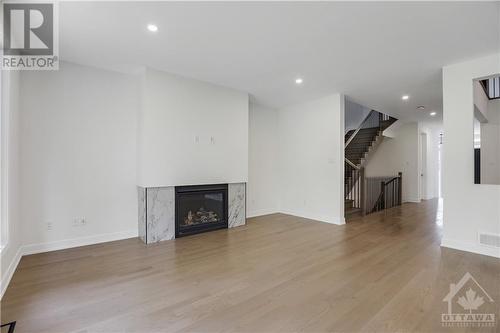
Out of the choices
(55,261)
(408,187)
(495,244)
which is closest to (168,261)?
(55,261)

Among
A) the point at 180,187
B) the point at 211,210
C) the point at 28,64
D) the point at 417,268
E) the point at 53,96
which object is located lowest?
the point at 417,268

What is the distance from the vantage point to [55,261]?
296cm

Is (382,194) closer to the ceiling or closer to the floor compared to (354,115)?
closer to the floor

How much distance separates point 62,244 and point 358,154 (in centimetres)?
758

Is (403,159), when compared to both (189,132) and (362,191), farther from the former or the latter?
(189,132)

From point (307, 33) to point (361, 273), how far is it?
279cm

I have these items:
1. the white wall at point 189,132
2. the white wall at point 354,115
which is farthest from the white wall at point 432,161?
the white wall at point 189,132

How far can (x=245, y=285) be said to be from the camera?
238cm

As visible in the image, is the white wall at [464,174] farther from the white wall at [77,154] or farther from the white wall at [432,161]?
the white wall at [432,161]

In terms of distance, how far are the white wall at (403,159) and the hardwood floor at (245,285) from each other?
4811 mm

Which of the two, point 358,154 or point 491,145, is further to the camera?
point 358,154

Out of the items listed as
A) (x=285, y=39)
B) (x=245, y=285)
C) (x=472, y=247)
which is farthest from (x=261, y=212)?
(x=285, y=39)

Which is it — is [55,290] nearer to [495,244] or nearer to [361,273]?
[361,273]

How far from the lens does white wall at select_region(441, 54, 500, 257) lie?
321 cm
